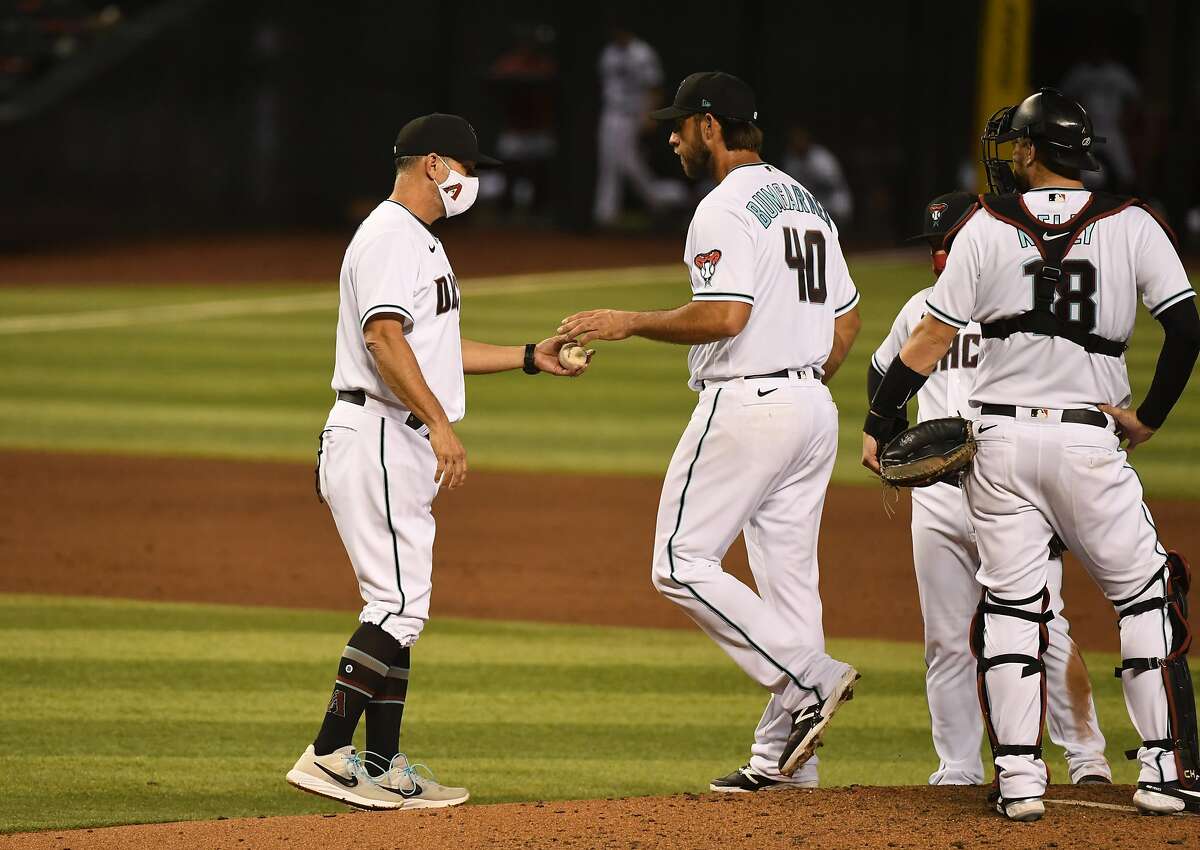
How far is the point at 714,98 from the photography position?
195 inches

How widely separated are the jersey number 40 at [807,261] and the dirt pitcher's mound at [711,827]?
4.57 ft

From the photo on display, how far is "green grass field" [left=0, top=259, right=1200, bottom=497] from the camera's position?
1178 centimetres

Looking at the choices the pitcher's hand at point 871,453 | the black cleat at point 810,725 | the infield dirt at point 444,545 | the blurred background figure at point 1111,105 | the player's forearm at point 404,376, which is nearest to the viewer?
the player's forearm at point 404,376

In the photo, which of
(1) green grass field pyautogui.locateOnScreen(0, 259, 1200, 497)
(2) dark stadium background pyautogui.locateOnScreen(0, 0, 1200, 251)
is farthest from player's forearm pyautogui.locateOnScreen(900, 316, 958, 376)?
(2) dark stadium background pyautogui.locateOnScreen(0, 0, 1200, 251)

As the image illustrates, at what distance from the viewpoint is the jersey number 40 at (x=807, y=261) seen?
4.94 m

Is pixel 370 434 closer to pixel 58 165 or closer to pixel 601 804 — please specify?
pixel 601 804

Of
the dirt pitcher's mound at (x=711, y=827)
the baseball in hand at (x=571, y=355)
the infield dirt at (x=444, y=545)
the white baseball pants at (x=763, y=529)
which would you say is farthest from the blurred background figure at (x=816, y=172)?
the dirt pitcher's mound at (x=711, y=827)

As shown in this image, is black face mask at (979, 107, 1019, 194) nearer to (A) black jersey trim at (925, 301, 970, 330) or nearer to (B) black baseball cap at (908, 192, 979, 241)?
(B) black baseball cap at (908, 192, 979, 241)

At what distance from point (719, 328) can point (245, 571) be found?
4189 mm

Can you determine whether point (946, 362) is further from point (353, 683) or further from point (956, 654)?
point (353, 683)

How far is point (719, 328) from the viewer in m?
4.77

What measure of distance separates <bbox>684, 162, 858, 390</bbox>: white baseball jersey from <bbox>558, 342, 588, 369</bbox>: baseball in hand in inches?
14.0

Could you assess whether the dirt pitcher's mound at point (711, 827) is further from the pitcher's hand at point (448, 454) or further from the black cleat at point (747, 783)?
the pitcher's hand at point (448, 454)

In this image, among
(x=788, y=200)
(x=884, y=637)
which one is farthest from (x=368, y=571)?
(x=884, y=637)
